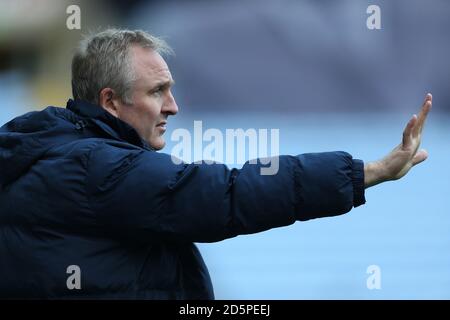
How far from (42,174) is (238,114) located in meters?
1.83

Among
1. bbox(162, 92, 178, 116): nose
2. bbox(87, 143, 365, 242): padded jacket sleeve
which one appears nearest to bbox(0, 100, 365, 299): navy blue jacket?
bbox(87, 143, 365, 242): padded jacket sleeve

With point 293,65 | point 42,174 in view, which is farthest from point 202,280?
point 293,65

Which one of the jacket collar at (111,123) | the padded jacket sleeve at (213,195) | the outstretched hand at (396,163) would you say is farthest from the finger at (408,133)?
the jacket collar at (111,123)

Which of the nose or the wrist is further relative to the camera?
the nose

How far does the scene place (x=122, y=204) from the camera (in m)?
1.66

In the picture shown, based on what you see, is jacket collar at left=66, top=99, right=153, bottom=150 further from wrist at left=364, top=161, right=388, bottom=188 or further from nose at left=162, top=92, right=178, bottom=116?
wrist at left=364, top=161, right=388, bottom=188

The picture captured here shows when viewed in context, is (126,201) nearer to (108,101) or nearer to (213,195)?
(213,195)

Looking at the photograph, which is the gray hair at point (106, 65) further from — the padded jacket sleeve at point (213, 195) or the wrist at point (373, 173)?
the wrist at point (373, 173)

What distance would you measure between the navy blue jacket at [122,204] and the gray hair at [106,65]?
6.0 inches

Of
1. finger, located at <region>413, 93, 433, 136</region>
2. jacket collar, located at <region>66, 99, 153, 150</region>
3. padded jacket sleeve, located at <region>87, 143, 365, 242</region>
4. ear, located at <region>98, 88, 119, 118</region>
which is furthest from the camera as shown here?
ear, located at <region>98, 88, 119, 118</region>

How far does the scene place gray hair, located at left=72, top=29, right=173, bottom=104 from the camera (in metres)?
1.99

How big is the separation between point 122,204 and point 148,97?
1.40 ft

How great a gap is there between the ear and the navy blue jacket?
0.14 metres

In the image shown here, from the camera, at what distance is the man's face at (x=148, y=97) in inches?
78.9
